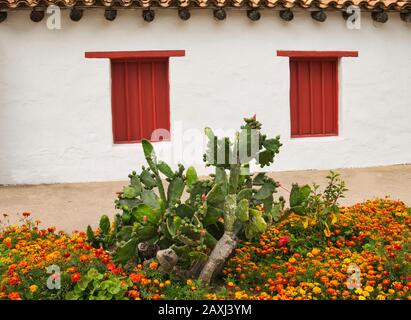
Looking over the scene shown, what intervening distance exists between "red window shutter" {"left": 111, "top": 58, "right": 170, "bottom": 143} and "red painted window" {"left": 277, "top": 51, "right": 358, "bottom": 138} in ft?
7.94

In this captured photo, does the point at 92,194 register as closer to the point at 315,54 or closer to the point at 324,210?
the point at 324,210

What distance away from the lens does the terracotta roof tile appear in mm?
8750

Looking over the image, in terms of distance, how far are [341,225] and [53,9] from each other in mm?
5866

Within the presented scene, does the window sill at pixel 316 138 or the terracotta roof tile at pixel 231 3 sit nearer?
the terracotta roof tile at pixel 231 3

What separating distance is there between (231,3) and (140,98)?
7.38 feet

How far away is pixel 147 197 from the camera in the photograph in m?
4.89

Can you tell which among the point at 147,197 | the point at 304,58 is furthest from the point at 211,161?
the point at 304,58

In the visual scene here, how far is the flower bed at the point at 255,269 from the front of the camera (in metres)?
4.08

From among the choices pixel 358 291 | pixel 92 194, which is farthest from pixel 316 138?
pixel 358 291

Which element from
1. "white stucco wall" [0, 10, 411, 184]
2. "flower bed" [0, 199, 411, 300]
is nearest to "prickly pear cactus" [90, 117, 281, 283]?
"flower bed" [0, 199, 411, 300]

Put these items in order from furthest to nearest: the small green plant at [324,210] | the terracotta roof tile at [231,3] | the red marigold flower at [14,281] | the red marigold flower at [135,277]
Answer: the terracotta roof tile at [231,3] → the small green plant at [324,210] → the red marigold flower at [135,277] → the red marigold flower at [14,281]

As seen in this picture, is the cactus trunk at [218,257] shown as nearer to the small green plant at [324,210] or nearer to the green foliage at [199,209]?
the green foliage at [199,209]

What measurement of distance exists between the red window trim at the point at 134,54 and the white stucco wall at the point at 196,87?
0.08 meters

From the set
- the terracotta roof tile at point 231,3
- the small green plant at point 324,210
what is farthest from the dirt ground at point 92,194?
the terracotta roof tile at point 231,3
